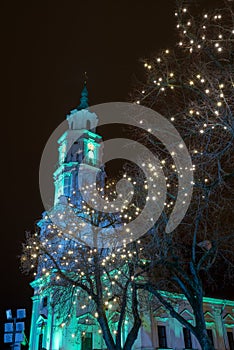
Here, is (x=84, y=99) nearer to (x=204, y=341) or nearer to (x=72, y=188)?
(x=72, y=188)

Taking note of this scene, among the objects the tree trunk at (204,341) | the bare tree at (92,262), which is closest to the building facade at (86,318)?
the bare tree at (92,262)

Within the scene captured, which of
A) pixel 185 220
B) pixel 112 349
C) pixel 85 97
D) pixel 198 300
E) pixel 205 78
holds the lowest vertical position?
pixel 112 349

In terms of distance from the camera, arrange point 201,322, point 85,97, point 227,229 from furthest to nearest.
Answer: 1. point 85,97
2. point 227,229
3. point 201,322

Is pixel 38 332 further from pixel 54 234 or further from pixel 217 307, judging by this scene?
pixel 54 234

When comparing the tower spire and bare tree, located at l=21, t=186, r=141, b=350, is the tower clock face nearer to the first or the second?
the tower spire

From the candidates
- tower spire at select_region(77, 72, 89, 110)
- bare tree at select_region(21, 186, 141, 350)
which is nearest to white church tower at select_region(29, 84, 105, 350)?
tower spire at select_region(77, 72, 89, 110)

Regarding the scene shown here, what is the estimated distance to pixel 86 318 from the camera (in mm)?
31531

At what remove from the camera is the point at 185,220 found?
16.0m

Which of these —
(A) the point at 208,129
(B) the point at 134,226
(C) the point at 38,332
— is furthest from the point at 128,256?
(C) the point at 38,332

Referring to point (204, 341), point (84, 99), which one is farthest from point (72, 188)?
point (204, 341)

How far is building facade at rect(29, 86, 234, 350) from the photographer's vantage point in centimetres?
2886

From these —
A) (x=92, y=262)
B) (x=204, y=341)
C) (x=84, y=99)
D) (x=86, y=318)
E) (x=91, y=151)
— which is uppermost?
(x=84, y=99)

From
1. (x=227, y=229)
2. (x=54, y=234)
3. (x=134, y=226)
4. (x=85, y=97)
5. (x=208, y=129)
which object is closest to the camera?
(x=208, y=129)

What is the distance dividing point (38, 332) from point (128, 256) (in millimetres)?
25520
